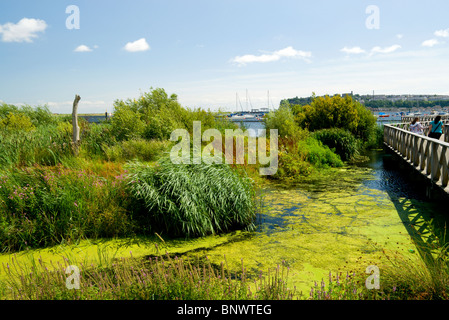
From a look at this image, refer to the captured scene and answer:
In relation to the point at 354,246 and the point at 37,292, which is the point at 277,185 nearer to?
the point at 354,246

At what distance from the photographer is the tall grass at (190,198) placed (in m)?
5.50

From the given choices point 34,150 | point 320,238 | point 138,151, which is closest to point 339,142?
point 138,151

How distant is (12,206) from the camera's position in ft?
17.8

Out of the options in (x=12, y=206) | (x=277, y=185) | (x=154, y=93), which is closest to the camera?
(x=12, y=206)

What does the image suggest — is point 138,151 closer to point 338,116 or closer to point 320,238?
point 320,238

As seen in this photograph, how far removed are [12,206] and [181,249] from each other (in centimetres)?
288

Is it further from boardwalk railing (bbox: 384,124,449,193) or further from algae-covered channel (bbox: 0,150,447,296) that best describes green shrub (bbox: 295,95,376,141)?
algae-covered channel (bbox: 0,150,447,296)

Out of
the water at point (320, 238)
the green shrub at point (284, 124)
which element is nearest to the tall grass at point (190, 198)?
the water at point (320, 238)

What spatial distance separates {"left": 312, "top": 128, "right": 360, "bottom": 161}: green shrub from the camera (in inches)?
555

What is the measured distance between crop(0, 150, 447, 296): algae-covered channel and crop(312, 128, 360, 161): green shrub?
5.69m

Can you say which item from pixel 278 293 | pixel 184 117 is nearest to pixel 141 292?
pixel 278 293

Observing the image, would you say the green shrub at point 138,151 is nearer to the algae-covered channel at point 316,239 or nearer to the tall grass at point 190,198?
the tall grass at point 190,198

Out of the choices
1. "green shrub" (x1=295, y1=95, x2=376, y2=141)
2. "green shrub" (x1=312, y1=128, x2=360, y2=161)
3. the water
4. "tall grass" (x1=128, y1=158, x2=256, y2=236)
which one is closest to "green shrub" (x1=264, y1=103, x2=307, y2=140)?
"green shrub" (x1=312, y1=128, x2=360, y2=161)

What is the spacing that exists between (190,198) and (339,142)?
1037 centimetres
